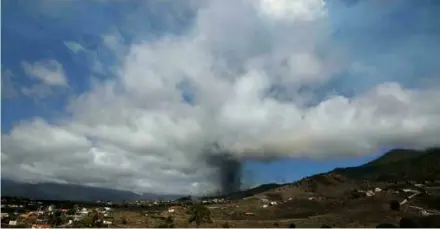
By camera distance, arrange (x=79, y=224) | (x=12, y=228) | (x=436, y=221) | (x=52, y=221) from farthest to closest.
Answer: (x=52, y=221) < (x=79, y=224) < (x=436, y=221) < (x=12, y=228)

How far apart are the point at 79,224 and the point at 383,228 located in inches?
4431

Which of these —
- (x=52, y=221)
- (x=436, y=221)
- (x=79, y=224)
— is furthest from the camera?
(x=52, y=221)

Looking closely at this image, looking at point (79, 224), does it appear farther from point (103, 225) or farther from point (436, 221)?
point (436, 221)

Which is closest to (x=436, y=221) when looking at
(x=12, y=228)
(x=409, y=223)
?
(x=409, y=223)

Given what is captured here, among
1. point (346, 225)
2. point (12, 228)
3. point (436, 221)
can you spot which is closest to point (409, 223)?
point (436, 221)

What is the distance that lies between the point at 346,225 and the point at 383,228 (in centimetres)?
4852

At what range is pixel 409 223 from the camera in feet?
545

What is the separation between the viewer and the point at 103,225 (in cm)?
18562

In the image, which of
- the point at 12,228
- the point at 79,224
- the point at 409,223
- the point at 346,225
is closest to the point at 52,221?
the point at 79,224

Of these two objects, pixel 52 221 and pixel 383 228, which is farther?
pixel 52 221

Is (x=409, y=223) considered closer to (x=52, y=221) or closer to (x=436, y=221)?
(x=436, y=221)

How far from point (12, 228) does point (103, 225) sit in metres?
43.4

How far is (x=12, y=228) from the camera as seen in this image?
148 m

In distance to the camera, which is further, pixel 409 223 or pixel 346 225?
pixel 346 225
